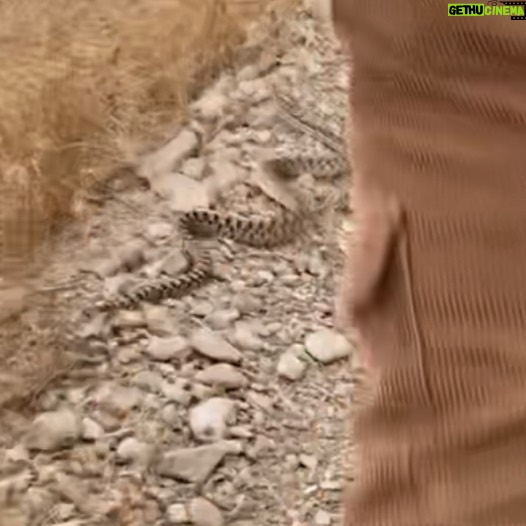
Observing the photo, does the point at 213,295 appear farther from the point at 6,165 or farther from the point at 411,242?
the point at 411,242

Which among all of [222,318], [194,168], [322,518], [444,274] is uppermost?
[444,274]

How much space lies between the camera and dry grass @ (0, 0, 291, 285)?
1.45 metres

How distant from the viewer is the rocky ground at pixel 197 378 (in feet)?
4.01

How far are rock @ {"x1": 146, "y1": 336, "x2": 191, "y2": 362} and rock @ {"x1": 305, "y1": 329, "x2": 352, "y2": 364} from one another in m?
0.13

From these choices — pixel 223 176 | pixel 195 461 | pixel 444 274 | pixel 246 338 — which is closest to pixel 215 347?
pixel 246 338

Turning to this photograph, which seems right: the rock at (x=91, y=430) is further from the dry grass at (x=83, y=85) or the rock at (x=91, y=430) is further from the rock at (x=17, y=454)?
the dry grass at (x=83, y=85)

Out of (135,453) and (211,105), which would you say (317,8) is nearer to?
(211,105)

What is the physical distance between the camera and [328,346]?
135 centimetres

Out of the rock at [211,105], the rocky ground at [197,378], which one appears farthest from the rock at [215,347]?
the rock at [211,105]

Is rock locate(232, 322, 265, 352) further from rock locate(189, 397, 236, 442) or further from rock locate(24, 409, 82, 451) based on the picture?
rock locate(24, 409, 82, 451)

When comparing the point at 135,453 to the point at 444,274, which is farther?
the point at 135,453

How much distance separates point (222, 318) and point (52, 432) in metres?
0.23

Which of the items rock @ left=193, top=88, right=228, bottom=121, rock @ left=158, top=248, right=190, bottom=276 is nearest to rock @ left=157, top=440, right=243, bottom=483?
rock @ left=158, top=248, right=190, bottom=276

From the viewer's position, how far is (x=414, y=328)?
2.84ft
